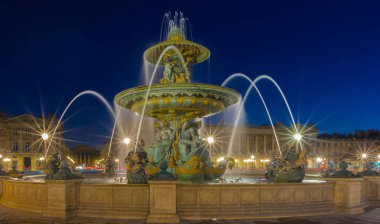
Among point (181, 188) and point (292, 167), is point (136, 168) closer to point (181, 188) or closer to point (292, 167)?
point (181, 188)

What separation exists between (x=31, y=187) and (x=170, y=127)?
5854mm

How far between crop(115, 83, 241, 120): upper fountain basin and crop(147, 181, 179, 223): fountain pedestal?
467cm

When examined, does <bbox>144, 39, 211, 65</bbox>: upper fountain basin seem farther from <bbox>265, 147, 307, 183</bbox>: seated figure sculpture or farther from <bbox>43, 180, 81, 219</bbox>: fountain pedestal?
<bbox>43, 180, 81, 219</bbox>: fountain pedestal

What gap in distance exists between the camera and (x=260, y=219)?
405 inches

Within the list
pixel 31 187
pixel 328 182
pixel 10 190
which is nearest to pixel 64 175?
pixel 31 187

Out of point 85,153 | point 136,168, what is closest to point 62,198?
point 136,168

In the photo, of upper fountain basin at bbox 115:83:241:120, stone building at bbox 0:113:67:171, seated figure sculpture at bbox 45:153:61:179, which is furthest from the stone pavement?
stone building at bbox 0:113:67:171

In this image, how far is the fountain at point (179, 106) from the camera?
1412cm

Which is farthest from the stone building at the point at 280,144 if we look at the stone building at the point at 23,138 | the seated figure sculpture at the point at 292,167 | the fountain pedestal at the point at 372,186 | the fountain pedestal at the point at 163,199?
the fountain pedestal at the point at 163,199

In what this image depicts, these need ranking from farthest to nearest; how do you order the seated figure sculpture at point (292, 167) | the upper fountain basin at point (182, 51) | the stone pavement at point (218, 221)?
the upper fountain basin at point (182, 51) → the seated figure sculpture at point (292, 167) → the stone pavement at point (218, 221)

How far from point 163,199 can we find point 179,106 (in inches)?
209

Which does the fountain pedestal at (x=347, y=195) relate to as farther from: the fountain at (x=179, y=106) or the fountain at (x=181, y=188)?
the fountain at (x=179, y=106)

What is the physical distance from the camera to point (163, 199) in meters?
10.1

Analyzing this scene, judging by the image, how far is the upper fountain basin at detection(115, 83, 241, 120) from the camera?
45.8 ft
